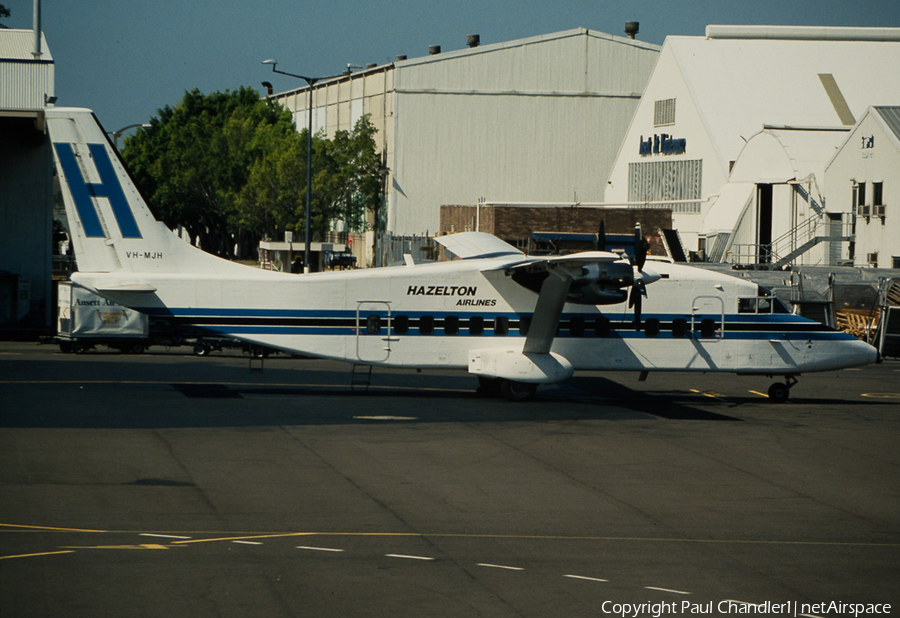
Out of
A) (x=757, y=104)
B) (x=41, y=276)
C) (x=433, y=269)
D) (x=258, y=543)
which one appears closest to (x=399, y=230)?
(x=757, y=104)

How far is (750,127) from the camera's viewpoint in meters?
73.1

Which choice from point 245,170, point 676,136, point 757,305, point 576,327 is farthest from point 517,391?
point 245,170

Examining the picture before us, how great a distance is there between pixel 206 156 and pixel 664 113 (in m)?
46.5

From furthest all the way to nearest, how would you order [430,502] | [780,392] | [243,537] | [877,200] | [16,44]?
[877,200] → [16,44] → [780,392] → [430,502] → [243,537]

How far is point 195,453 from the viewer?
60.3 ft

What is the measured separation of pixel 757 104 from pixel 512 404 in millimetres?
56043

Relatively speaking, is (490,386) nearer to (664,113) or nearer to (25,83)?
(25,83)

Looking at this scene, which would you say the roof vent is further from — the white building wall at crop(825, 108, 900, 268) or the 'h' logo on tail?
the 'h' logo on tail

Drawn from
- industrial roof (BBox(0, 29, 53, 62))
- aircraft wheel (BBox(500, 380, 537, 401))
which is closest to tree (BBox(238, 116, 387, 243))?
industrial roof (BBox(0, 29, 53, 62))

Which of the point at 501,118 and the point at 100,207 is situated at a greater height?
the point at 501,118

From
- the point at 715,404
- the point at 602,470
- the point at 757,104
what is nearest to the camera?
the point at 602,470

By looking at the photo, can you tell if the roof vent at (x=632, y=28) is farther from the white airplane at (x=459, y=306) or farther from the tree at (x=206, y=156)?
the white airplane at (x=459, y=306)

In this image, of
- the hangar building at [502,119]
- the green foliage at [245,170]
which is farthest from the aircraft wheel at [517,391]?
the hangar building at [502,119]

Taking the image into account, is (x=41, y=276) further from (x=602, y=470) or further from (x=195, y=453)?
(x=602, y=470)
